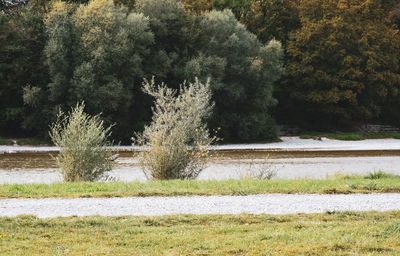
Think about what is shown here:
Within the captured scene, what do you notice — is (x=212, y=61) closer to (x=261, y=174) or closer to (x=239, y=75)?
(x=239, y=75)

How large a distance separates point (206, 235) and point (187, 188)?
4.93m

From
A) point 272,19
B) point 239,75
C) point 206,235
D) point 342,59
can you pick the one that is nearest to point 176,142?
point 206,235

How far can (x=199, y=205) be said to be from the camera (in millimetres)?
10906

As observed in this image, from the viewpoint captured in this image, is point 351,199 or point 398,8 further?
point 398,8

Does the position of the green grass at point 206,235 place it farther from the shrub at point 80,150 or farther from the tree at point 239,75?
the tree at point 239,75

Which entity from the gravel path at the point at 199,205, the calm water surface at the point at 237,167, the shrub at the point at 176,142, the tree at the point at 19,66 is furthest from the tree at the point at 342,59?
the gravel path at the point at 199,205

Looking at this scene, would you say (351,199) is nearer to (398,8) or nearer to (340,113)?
(340,113)

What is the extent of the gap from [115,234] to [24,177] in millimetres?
14231

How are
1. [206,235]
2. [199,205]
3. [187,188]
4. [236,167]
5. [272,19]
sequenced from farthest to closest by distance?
[272,19]
[236,167]
[187,188]
[199,205]
[206,235]

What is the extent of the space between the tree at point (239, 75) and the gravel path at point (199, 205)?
113 ft

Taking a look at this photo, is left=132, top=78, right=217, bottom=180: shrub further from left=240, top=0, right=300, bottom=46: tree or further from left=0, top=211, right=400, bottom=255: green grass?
left=240, top=0, right=300, bottom=46: tree

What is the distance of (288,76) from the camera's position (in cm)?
5734

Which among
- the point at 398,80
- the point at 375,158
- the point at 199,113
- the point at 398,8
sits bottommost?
the point at 375,158

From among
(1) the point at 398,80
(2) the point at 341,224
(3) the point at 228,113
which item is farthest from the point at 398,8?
(2) the point at 341,224
